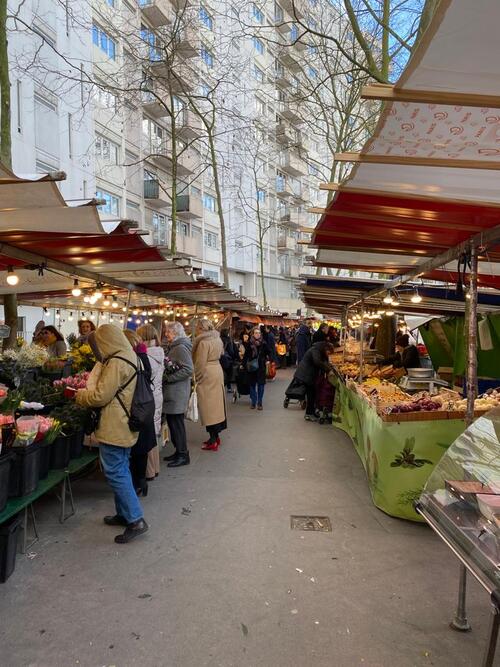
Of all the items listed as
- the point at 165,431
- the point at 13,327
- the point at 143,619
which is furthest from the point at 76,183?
the point at 143,619

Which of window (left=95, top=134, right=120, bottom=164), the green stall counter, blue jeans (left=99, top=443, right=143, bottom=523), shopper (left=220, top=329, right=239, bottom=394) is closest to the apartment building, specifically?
window (left=95, top=134, right=120, bottom=164)

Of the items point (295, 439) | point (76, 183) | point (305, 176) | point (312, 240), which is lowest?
point (295, 439)

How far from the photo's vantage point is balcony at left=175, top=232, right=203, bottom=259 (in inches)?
1091

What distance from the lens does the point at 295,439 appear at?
8336mm

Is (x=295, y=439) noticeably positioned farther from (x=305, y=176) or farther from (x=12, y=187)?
(x=305, y=176)

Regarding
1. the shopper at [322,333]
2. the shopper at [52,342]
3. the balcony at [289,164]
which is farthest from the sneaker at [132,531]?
the balcony at [289,164]

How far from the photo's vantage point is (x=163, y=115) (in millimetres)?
26484

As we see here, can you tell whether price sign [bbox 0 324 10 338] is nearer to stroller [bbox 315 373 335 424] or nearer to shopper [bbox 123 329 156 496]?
shopper [bbox 123 329 156 496]

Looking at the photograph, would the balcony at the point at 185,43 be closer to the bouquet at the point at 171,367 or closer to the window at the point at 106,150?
the window at the point at 106,150

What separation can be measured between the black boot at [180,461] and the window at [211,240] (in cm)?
2717

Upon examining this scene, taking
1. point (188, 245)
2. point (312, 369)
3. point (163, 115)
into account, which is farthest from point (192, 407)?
point (163, 115)

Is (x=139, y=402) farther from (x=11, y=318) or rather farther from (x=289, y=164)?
(x=289, y=164)

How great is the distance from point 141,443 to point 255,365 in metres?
6.10

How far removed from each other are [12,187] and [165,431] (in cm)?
503
